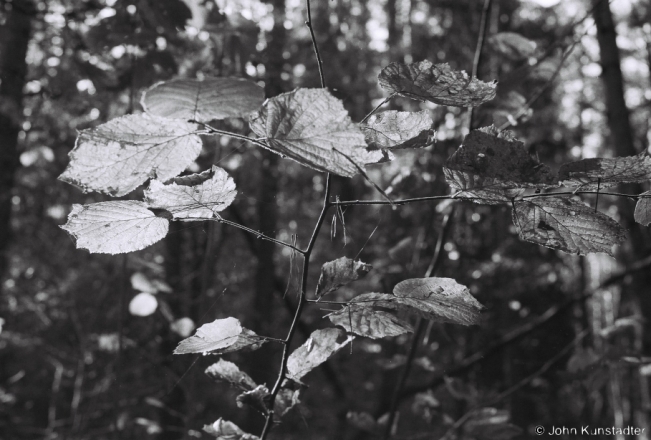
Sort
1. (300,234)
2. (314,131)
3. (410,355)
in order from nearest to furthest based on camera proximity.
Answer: (314,131), (410,355), (300,234)

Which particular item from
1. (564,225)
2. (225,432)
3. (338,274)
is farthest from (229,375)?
(564,225)

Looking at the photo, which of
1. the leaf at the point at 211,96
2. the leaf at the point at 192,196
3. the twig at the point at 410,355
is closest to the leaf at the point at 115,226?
the leaf at the point at 192,196

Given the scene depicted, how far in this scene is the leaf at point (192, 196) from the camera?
1.65ft

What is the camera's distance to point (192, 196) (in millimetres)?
511

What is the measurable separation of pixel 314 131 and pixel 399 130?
141mm

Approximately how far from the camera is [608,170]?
0.48 metres

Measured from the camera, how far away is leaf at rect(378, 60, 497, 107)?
0.47 meters

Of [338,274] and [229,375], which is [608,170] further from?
[229,375]

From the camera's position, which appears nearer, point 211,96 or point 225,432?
point 211,96

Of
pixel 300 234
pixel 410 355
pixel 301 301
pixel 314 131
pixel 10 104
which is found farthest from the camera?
pixel 300 234

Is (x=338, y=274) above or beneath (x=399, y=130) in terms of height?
beneath

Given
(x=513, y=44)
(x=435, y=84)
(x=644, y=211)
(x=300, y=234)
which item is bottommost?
(x=300, y=234)

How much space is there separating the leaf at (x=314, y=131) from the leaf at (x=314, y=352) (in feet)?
0.90

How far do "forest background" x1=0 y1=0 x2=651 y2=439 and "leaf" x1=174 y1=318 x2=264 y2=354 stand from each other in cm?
9
